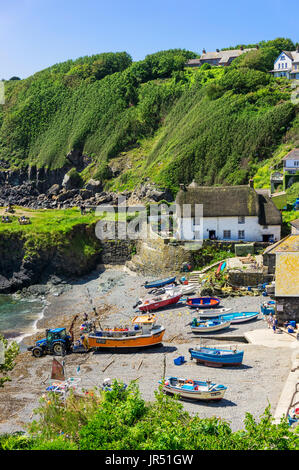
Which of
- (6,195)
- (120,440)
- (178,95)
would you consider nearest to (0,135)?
(6,195)

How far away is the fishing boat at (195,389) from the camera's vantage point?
2312 cm

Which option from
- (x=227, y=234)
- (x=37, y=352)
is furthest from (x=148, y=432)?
(x=227, y=234)

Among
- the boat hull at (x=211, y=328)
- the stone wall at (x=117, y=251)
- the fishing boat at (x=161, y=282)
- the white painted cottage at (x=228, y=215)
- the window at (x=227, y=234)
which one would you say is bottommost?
the boat hull at (x=211, y=328)

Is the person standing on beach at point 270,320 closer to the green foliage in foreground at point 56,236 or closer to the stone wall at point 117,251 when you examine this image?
the stone wall at point 117,251

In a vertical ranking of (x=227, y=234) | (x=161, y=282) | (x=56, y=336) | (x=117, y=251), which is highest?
(x=227, y=234)

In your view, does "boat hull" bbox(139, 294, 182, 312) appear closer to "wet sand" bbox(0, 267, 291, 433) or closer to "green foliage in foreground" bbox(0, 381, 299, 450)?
"wet sand" bbox(0, 267, 291, 433)

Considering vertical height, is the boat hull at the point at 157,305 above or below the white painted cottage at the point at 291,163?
below

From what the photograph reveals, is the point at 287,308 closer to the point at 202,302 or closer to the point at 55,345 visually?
the point at 202,302

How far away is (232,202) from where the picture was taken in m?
47.8

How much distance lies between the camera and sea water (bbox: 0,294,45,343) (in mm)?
40094

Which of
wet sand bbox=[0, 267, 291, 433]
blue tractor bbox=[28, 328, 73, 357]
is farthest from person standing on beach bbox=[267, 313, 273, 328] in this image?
blue tractor bbox=[28, 328, 73, 357]

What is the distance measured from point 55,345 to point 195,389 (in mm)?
12779

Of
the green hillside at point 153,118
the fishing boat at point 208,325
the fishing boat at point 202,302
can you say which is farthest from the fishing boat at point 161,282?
the green hillside at point 153,118

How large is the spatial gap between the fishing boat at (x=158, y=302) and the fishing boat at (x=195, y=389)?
1495 cm
